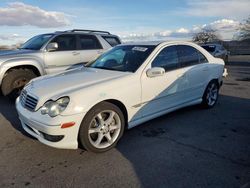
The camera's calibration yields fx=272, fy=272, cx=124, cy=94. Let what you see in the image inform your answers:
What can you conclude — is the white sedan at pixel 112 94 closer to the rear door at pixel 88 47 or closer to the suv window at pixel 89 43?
the rear door at pixel 88 47

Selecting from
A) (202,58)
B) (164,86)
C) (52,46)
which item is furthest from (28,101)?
(202,58)

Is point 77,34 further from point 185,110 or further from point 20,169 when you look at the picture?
point 20,169

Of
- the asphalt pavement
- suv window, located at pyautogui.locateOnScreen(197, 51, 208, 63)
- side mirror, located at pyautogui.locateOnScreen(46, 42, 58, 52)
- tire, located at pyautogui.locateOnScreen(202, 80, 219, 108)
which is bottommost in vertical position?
the asphalt pavement

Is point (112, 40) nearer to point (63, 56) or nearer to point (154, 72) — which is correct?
point (63, 56)

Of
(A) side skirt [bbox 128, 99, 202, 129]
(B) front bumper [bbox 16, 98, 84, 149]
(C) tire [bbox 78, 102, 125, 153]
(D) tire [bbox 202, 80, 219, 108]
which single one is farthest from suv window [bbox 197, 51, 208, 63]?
(B) front bumper [bbox 16, 98, 84, 149]

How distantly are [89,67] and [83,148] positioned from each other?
1900 mm

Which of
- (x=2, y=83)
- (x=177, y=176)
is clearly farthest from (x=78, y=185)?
(x=2, y=83)

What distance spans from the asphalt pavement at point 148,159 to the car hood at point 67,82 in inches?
33.5

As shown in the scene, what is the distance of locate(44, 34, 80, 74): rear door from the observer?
7.31 meters

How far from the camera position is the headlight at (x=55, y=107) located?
3.54 meters

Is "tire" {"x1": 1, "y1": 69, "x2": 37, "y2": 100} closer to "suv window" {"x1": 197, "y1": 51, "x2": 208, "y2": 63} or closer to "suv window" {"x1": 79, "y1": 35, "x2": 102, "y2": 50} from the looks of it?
"suv window" {"x1": 79, "y1": 35, "x2": 102, "y2": 50}

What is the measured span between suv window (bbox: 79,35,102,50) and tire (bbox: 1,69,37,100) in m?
1.87

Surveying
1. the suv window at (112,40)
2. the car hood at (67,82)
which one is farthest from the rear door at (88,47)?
the car hood at (67,82)

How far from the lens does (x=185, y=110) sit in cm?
604
